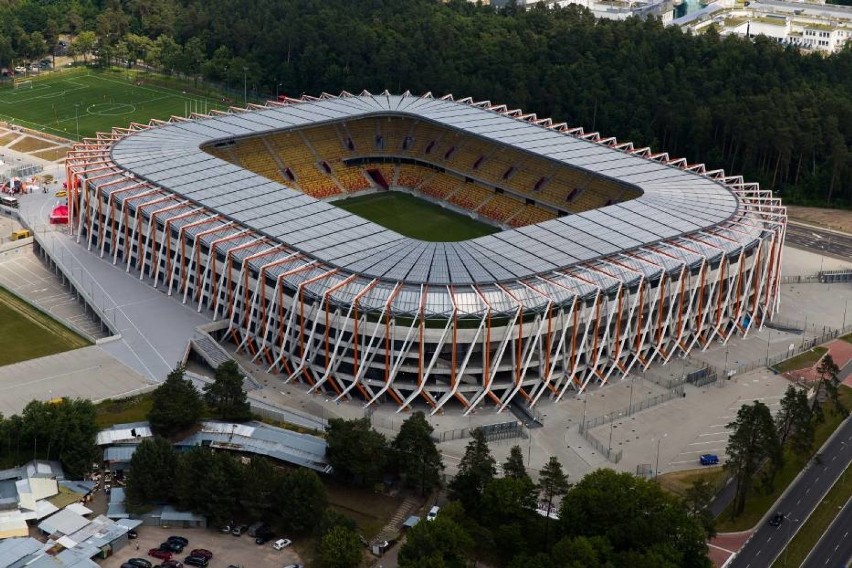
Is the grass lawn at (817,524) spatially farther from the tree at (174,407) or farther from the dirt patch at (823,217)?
the dirt patch at (823,217)

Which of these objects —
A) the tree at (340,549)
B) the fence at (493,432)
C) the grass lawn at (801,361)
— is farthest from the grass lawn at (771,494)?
the tree at (340,549)

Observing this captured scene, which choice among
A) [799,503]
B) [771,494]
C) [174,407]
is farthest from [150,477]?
[799,503]

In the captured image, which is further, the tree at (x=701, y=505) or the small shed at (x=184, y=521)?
the small shed at (x=184, y=521)

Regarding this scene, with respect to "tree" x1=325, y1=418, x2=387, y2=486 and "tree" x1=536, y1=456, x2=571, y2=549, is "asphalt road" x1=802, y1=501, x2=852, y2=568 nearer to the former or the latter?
"tree" x1=536, y1=456, x2=571, y2=549

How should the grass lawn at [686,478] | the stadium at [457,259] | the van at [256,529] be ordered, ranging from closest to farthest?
the van at [256,529], the grass lawn at [686,478], the stadium at [457,259]

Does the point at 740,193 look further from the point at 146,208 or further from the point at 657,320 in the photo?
the point at 146,208
